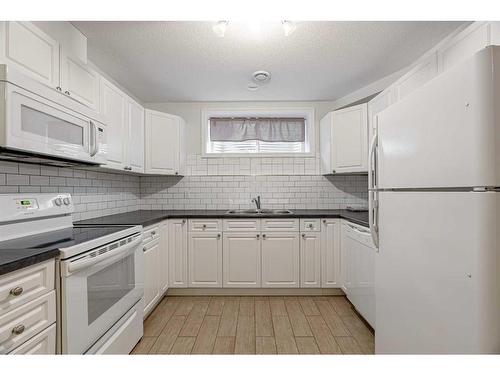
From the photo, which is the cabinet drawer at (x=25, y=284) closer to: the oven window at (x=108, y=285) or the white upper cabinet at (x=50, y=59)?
the oven window at (x=108, y=285)

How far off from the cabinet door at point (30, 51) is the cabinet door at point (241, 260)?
2.04 metres

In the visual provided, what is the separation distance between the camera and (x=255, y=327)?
7.66 ft

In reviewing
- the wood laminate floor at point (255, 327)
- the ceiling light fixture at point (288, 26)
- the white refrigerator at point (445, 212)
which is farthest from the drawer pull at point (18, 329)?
the ceiling light fixture at point (288, 26)

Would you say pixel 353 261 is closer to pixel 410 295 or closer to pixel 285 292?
pixel 285 292

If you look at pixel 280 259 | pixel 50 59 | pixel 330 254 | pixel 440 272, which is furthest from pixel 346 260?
pixel 50 59

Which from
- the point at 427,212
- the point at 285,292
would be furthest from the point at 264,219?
the point at 427,212

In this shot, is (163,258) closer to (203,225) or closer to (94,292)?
(203,225)

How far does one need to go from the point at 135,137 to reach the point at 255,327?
2.16m

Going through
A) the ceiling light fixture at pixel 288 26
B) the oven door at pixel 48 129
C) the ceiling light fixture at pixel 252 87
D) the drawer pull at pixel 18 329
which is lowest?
the drawer pull at pixel 18 329

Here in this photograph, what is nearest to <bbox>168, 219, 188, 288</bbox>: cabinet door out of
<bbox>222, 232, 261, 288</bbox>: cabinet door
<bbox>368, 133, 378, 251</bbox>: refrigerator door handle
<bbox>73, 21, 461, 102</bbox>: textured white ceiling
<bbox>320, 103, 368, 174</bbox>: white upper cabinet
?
<bbox>222, 232, 261, 288</bbox>: cabinet door

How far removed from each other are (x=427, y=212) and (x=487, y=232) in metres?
0.26

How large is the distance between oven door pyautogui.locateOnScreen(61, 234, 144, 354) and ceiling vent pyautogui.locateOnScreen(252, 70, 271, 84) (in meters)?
1.88

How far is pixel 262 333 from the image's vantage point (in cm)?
223

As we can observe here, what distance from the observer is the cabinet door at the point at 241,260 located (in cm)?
299
